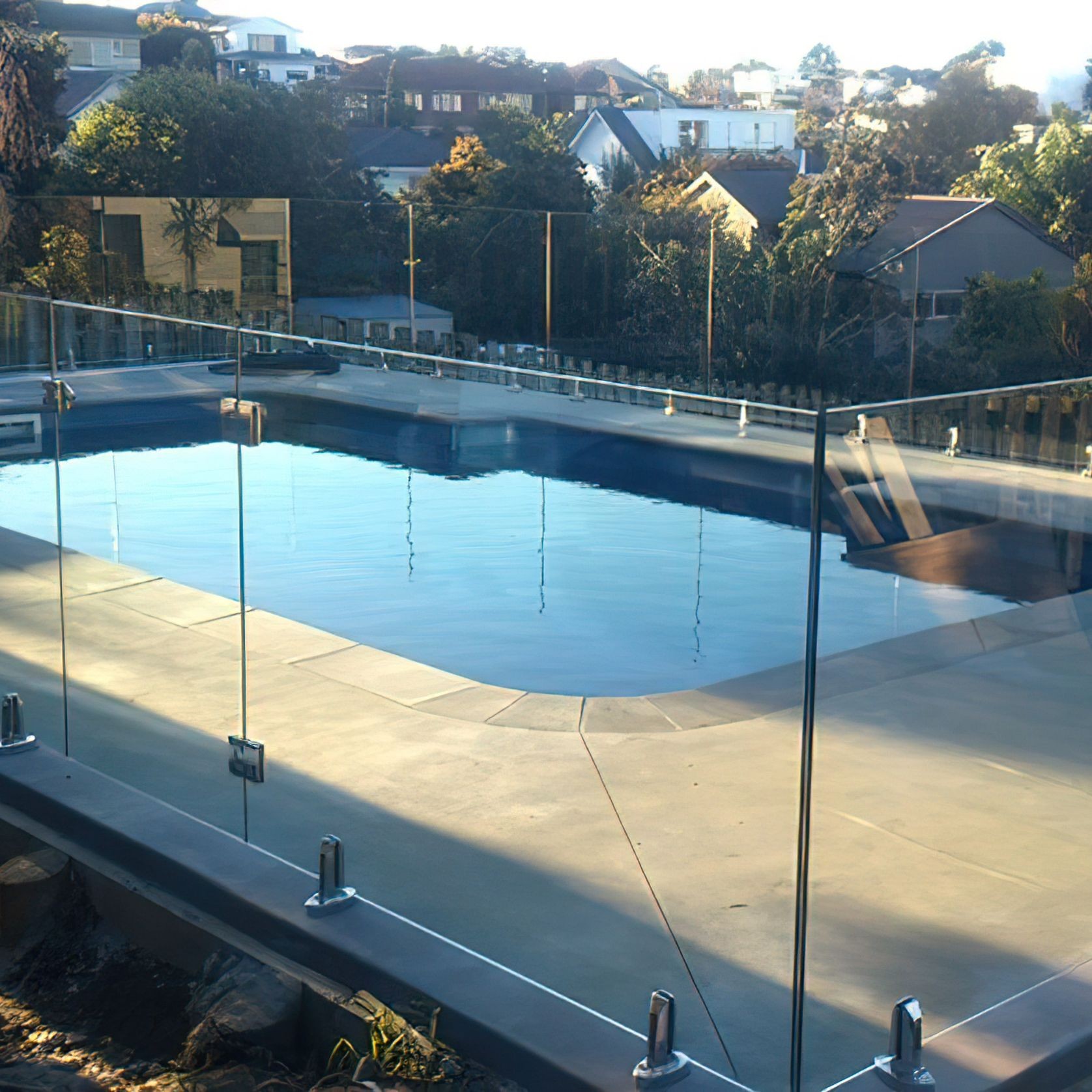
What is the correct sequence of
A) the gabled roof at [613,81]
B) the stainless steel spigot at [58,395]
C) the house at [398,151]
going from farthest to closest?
the gabled roof at [613,81], the house at [398,151], the stainless steel spigot at [58,395]

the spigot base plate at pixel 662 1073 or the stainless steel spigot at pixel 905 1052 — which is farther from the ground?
the stainless steel spigot at pixel 905 1052

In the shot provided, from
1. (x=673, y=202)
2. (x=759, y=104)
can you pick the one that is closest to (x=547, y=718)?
(x=673, y=202)

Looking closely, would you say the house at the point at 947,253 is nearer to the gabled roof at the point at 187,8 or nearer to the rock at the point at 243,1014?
the rock at the point at 243,1014

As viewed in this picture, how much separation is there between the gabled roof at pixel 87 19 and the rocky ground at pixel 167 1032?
76.6m

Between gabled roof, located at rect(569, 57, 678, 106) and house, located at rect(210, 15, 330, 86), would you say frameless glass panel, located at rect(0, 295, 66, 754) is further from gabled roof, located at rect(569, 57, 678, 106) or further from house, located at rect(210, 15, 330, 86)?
house, located at rect(210, 15, 330, 86)

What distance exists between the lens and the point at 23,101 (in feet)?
74.9

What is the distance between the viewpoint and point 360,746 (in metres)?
4.12

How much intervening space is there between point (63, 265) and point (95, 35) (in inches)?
2468

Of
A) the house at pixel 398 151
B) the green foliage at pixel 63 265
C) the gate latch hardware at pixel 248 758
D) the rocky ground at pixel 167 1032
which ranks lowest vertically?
the rocky ground at pixel 167 1032

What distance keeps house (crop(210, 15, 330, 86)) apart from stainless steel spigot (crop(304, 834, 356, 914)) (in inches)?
3321

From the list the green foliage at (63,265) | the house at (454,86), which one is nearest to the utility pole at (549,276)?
the green foliage at (63,265)

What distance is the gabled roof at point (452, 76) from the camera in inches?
3433

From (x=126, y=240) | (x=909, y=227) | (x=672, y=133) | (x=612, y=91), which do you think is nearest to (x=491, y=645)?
(x=126, y=240)

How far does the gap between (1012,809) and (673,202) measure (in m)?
25.2
